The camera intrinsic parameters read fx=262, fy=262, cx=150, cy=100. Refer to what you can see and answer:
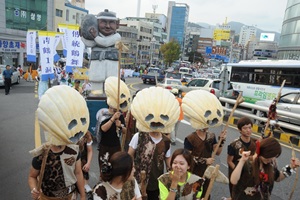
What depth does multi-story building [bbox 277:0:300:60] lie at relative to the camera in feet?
147

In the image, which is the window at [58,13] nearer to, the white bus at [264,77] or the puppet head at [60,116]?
the white bus at [264,77]

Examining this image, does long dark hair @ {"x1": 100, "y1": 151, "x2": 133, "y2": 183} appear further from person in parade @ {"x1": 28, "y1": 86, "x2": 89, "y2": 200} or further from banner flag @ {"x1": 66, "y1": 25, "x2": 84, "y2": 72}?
banner flag @ {"x1": 66, "y1": 25, "x2": 84, "y2": 72}

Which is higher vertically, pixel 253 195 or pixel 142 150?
pixel 142 150

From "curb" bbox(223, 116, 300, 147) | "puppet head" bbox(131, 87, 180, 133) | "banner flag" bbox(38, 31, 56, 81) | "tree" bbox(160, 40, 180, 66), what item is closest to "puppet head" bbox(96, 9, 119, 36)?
"banner flag" bbox(38, 31, 56, 81)

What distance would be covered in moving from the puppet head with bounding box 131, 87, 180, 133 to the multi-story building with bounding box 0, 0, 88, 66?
2488 centimetres

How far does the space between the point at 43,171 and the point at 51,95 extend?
737mm

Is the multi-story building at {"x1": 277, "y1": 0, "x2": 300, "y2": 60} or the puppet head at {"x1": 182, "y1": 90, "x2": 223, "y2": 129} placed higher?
the multi-story building at {"x1": 277, "y1": 0, "x2": 300, "y2": 60}

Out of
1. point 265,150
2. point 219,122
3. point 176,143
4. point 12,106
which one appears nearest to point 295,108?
point 176,143

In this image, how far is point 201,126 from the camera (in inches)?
139

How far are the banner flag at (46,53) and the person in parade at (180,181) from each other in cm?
1002

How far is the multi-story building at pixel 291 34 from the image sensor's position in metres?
44.8

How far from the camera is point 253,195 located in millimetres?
2977

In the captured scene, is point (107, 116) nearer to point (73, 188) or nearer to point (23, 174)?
point (73, 188)

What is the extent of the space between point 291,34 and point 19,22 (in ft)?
143
